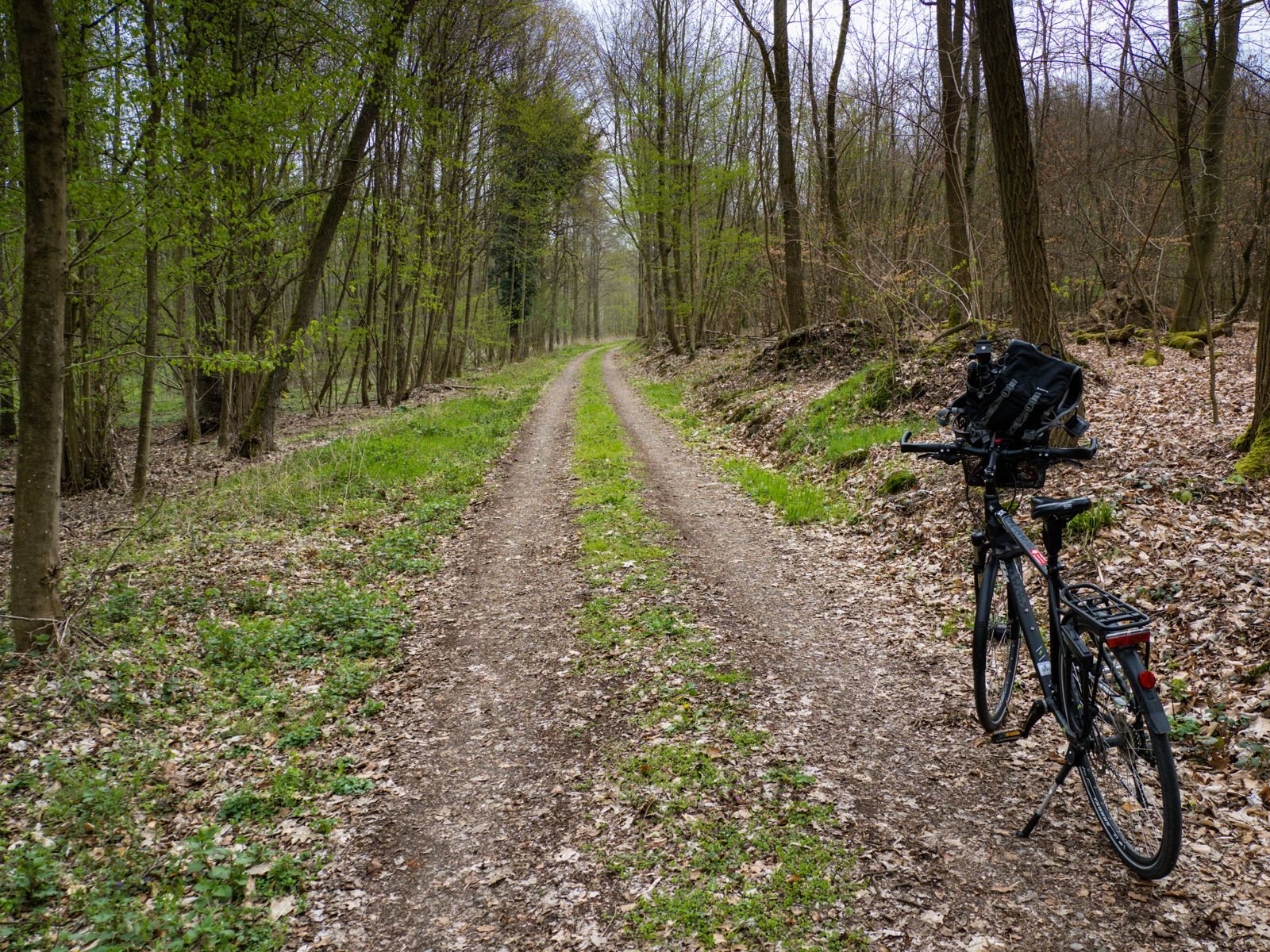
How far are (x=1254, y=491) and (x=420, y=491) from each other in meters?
10.0

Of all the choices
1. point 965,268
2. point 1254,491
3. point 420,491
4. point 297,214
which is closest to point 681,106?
point 965,268

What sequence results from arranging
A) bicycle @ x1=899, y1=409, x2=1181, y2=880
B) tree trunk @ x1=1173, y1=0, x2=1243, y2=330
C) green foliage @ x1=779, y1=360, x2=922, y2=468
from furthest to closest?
green foliage @ x1=779, y1=360, x2=922, y2=468, tree trunk @ x1=1173, y1=0, x2=1243, y2=330, bicycle @ x1=899, y1=409, x2=1181, y2=880

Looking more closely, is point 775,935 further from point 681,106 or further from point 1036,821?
point 681,106

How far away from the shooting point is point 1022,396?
137 inches

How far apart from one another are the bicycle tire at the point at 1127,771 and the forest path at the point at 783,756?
0.17m

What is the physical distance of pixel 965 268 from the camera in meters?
15.7

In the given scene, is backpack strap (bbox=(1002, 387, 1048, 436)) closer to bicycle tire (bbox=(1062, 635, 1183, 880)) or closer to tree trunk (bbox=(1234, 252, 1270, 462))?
bicycle tire (bbox=(1062, 635, 1183, 880))

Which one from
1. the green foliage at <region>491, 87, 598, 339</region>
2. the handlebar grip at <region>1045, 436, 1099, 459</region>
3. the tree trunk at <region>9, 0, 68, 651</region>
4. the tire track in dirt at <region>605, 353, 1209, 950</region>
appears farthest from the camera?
the green foliage at <region>491, 87, 598, 339</region>

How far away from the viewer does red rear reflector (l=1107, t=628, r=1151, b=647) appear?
8.70 feet

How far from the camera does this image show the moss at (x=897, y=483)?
8328 mm

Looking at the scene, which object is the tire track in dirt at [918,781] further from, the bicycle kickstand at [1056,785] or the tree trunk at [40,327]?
the tree trunk at [40,327]

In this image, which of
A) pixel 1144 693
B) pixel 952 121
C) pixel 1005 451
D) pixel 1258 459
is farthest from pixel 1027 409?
pixel 952 121

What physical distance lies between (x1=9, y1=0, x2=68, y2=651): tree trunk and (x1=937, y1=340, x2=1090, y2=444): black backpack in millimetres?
6527

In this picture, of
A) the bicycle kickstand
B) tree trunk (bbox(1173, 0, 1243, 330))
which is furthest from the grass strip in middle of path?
tree trunk (bbox(1173, 0, 1243, 330))
